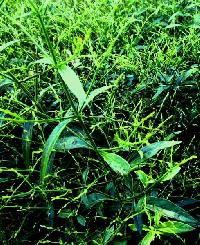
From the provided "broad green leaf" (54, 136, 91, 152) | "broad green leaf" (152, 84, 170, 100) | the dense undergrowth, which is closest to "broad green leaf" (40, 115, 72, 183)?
the dense undergrowth

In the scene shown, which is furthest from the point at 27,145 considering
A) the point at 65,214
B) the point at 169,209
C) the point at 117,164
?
the point at 169,209

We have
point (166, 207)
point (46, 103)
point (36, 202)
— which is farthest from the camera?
point (46, 103)

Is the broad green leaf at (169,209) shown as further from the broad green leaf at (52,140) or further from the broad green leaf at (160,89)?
the broad green leaf at (160,89)

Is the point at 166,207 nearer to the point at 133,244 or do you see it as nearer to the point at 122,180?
the point at 122,180

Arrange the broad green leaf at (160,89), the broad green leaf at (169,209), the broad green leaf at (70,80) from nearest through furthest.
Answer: the broad green leaf at (70,80)
the broad green leaf at (169,209)
the broad green leaf at (160,89)

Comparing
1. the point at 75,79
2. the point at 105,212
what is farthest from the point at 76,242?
the point at 75,79

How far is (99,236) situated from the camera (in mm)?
1469

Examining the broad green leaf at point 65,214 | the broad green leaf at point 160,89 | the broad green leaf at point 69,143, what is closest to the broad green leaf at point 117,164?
the broad green leaf at point 69,143

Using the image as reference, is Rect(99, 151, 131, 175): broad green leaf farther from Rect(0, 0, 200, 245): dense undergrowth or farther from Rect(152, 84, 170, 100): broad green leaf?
Rect(152, 84, 170, 100): broad green leaf

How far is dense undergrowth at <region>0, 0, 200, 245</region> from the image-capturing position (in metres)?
1.31

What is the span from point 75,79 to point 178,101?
0.75m

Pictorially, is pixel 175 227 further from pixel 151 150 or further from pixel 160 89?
pixel 160 89

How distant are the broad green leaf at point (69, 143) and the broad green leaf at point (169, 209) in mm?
322

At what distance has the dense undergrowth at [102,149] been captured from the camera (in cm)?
131
